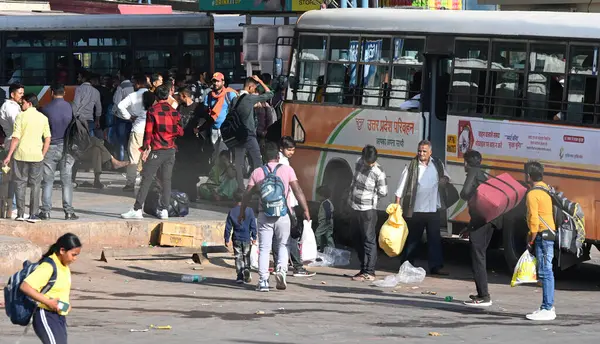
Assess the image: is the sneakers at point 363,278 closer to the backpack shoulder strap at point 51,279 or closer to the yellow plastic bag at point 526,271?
the yellow plastic bag at point 526,271

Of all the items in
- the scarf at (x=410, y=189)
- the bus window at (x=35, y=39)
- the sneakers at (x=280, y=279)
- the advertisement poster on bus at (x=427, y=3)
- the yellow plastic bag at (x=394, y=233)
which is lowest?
the sneakers at (x=280, y=279)

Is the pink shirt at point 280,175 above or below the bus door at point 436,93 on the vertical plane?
below

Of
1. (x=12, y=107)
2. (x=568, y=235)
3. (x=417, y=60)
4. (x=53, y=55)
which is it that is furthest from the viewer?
(x=53, y=55)

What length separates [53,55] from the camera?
28.0 metres

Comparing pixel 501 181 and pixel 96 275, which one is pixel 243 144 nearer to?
pixel 96 275

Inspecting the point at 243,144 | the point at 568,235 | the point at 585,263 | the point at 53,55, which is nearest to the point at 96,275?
the point at 243,144

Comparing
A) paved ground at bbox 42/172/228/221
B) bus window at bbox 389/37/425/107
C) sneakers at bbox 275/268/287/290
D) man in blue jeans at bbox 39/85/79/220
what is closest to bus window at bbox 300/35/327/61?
bus window at bbox 389/37/425/107

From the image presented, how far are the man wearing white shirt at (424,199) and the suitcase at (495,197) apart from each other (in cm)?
206

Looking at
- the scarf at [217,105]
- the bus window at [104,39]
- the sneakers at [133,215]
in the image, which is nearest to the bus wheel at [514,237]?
the sneakers at [133,215]

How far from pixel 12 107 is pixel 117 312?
21.3 ft

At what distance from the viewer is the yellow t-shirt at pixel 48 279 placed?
8.59 m

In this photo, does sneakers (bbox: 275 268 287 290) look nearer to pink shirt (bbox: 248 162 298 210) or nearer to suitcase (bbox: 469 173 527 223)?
pink shirt (bbox: 248 162 298 210)

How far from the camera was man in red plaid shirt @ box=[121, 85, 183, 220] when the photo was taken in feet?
57.1

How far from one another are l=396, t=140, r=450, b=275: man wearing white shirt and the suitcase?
2.06 meters
